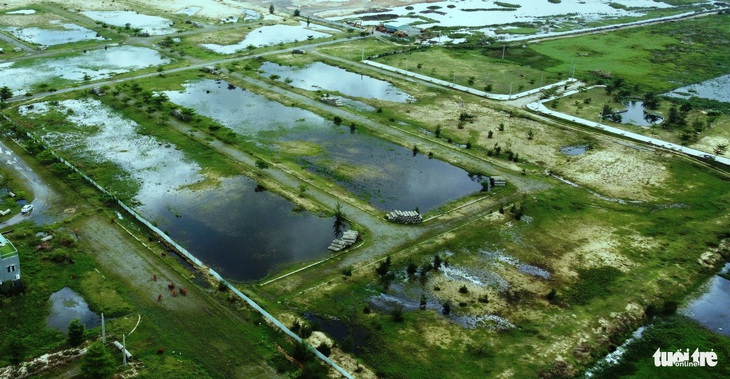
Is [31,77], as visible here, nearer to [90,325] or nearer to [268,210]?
[268,210]

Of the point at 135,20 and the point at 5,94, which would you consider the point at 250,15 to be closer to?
the point at 135,20

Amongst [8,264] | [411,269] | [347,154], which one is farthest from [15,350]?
[347,154]

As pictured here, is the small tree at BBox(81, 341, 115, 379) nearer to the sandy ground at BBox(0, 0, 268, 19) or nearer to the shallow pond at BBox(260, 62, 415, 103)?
the shallow pond at BBox(260, 62, 415, 103)

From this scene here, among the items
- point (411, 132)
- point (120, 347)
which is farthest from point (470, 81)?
point (120, 347)

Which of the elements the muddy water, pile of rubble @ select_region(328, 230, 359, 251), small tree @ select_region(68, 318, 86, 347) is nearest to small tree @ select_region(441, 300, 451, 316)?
pile of rubble @ select_region(328, 230, 359, 251)

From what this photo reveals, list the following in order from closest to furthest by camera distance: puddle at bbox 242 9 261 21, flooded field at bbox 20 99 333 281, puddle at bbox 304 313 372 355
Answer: puddle at bbox 304 313 372 355 < flooded field at bbox 20 99 333 281 < puddle at bbox 242 9 261 21
